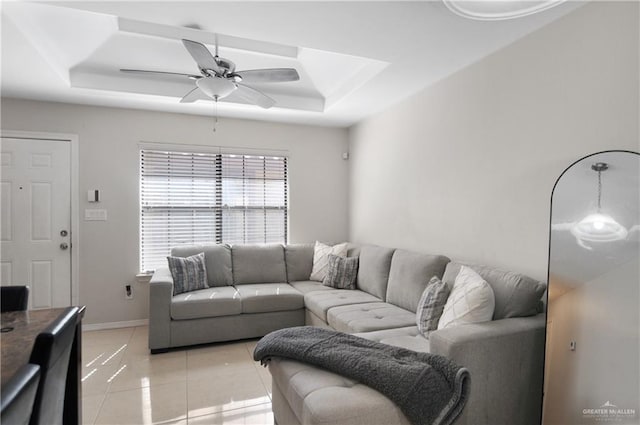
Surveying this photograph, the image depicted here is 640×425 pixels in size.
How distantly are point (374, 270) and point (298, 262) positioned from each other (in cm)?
113

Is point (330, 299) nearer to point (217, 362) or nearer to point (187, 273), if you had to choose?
point (217, 362)

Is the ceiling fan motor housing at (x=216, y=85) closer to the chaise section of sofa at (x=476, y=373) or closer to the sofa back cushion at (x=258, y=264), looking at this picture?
the chaise section of sofa at (x=476, y=373)

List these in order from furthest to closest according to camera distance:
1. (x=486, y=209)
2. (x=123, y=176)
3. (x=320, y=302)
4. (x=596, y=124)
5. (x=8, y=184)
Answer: (x=123, y=176)
(x=8, y=184)
(x=320, y=302)
(x=486, y=209)
(x=596, y=124)

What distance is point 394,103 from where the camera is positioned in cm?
382

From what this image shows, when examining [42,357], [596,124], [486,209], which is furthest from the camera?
[486,209]

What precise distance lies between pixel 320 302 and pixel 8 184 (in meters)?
3.42

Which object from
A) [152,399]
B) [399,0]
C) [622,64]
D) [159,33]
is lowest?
[152,399]

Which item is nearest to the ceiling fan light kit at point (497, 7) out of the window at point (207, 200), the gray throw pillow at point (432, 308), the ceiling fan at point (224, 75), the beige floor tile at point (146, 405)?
the ceiling fan at point (224, 75)

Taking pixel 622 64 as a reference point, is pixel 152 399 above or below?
below

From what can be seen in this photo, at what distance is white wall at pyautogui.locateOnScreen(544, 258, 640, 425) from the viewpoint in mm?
1606

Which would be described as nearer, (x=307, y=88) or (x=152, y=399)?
(x=152, y=399)

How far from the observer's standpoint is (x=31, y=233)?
3.68 meters

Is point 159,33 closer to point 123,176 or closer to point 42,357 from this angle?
point 123,176

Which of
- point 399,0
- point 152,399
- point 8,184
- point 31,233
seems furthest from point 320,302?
point 8,184
